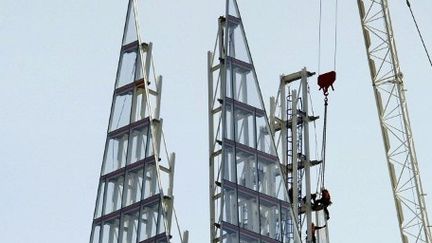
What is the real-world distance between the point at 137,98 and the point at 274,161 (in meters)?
10.4

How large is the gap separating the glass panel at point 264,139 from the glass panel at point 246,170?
0.94 m

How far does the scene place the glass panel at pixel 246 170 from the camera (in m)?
71.9

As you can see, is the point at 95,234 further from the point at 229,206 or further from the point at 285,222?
the point at 285,222

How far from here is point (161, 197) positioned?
74.5m

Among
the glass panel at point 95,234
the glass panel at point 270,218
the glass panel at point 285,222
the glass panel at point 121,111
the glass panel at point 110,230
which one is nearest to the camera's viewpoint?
A: the glass panel at point 270,218

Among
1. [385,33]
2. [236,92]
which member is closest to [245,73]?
[236,92]

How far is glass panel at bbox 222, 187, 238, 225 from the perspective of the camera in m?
70.8

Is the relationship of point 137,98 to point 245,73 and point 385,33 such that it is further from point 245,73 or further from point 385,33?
point 385,33

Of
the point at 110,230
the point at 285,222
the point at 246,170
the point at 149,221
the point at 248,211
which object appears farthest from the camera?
the point at 110,230

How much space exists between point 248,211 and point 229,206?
1.11 metres

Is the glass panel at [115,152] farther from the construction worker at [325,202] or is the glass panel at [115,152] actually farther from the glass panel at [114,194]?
the construction worker at [325,202]

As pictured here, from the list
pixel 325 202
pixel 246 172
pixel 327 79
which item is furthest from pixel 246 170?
pixel 327 79

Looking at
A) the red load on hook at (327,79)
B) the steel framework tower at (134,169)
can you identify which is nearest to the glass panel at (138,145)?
the steel framework tower at (134,169)

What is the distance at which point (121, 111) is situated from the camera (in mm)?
78750
